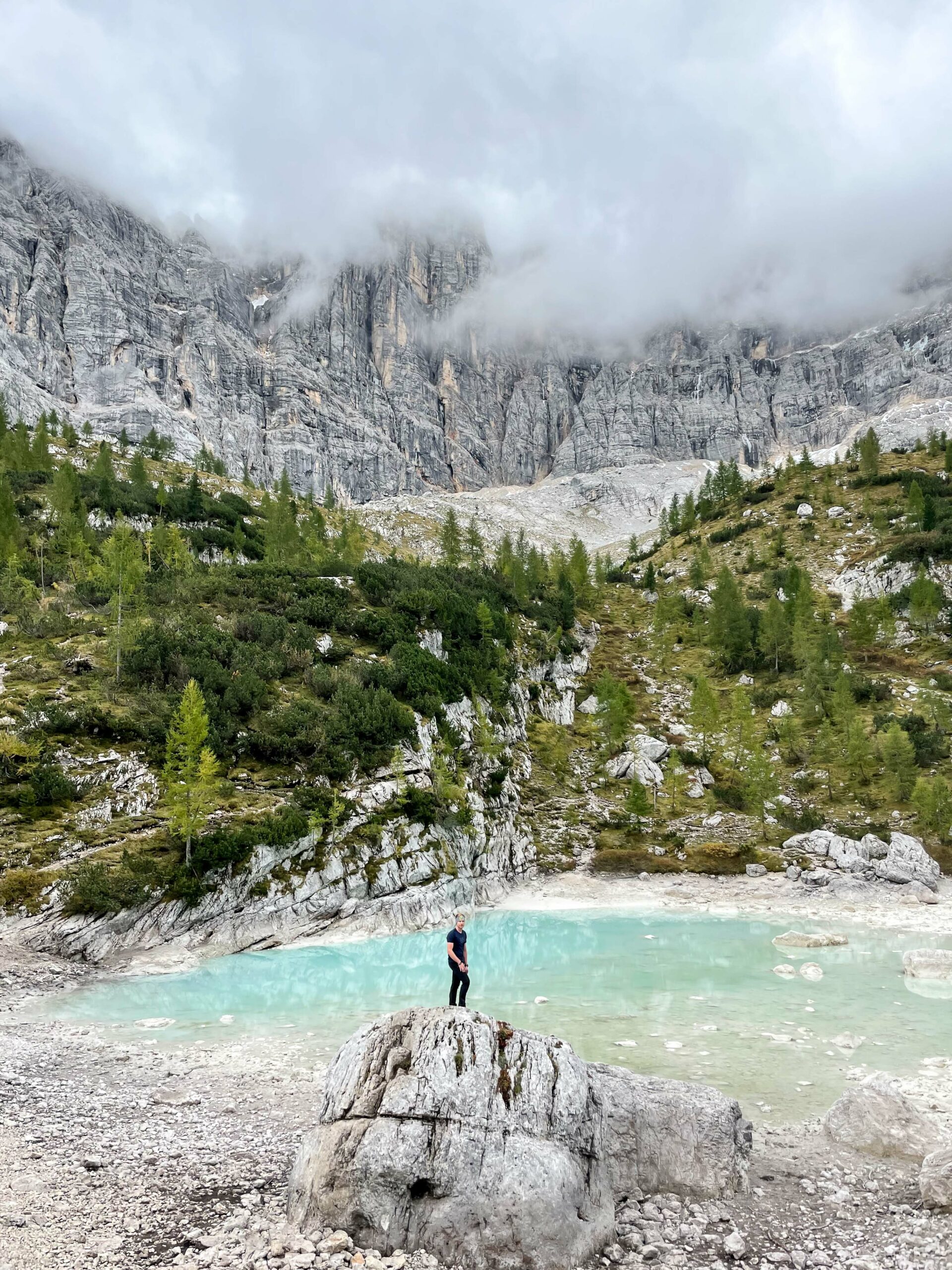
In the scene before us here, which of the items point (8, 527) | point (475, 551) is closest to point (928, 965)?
point (8, 527)

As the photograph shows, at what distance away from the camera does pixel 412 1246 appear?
9.38m

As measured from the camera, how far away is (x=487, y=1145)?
1009cm

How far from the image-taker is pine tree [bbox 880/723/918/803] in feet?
180

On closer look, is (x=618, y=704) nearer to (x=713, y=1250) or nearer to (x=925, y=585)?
(x=925, y=585)

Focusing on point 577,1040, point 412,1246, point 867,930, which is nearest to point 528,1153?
point 412,1246

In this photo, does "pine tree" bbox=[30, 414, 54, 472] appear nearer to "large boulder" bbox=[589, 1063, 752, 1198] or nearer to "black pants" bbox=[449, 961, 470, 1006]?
"black pants" bbox=[449, 961, 470, 1006]

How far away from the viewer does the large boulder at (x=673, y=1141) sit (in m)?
11.5

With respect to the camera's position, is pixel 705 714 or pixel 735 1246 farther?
pixel 705 714

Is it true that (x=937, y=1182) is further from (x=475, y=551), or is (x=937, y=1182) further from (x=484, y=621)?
(x=475, y=551)

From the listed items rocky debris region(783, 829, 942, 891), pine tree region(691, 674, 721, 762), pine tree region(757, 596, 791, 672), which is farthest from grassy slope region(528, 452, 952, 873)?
rocky debris region(783, 829, 942, 891)

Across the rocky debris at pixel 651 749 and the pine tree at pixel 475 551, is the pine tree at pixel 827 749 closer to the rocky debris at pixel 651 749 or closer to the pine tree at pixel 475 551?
the rocky debris at pixel 651 749

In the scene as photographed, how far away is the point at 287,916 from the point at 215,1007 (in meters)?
11.2

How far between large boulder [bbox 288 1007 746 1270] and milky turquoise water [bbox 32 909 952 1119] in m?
4.75

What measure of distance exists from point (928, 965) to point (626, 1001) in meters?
13.4
